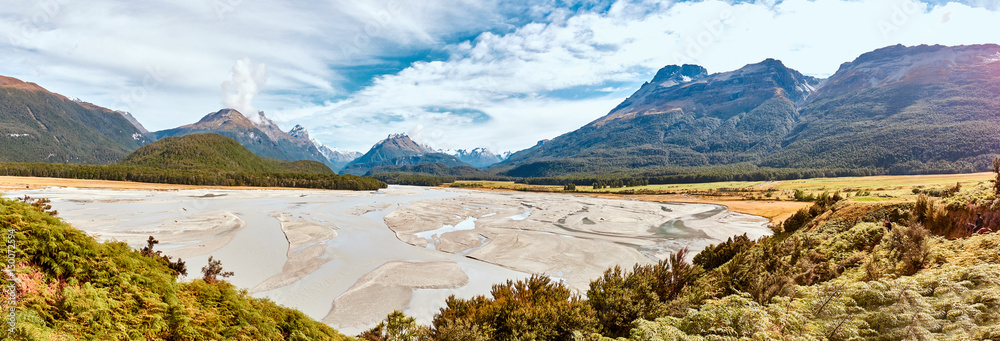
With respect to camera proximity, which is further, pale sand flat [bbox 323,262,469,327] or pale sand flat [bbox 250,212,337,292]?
pale sand flat [bbox 250,212,337,292]

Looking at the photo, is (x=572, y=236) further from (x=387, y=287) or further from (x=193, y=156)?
(x=193, y=156)

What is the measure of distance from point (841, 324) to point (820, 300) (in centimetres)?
165

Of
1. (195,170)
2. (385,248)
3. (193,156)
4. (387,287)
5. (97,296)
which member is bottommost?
(387,287)

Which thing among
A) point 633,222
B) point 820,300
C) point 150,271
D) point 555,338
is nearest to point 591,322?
point 555,338

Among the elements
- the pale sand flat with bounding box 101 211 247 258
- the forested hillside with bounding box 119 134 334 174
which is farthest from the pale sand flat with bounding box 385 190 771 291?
the forested hillside with bounding box 119 134 334 174

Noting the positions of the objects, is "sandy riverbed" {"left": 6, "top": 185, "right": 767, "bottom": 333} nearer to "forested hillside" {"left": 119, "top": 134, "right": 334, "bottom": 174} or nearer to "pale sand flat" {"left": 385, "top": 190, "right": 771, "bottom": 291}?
"pale sand flat" {"left": 385, "top": 190, "right": 771, "bottom": 291}

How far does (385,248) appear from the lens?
97.6 feet

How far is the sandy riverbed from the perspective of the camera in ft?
62.7

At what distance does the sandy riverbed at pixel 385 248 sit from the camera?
19125 millimetres

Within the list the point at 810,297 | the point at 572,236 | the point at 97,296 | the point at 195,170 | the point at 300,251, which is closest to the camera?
the point at 97,296

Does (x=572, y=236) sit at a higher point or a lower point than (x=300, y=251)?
lower

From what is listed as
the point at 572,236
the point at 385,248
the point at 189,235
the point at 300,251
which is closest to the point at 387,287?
the point at 385,248

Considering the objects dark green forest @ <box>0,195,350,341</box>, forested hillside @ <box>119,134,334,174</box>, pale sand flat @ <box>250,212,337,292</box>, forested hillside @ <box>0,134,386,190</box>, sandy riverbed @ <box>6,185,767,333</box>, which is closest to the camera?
dark green forest @ <box>0,195,350,341</box>

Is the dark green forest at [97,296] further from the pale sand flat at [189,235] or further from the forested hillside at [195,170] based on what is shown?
the forested hillside at [195,170]
